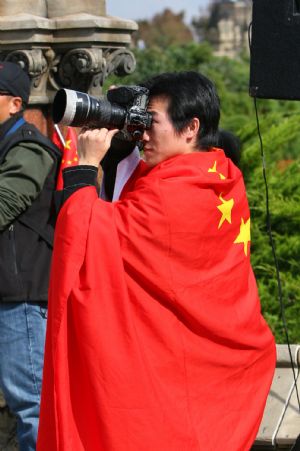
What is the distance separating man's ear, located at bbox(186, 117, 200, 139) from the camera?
11.1 ft

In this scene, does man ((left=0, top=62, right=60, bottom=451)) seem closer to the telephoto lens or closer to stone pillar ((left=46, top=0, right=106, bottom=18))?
the telephoto lens

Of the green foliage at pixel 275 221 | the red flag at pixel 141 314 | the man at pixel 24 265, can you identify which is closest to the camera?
the red flag at pixel 141 314

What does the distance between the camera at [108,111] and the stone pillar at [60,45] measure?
5.48ft

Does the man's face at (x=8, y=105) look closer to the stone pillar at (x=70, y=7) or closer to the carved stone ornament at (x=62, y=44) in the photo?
the carved stone ornament at (x=62, y=44)

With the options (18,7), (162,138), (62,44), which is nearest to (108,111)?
(162,138)

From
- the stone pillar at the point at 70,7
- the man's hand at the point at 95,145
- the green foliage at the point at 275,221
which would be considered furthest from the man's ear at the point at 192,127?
the green foliage at the point at 275,221

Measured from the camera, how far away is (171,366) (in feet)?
10.9

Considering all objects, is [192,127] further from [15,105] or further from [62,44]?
[62,44]

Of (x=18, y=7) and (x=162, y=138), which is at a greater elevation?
(x=18, y=7)

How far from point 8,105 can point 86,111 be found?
1.14m

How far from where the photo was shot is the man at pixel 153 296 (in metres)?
3.24

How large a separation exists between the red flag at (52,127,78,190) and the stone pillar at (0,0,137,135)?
0.26 meters

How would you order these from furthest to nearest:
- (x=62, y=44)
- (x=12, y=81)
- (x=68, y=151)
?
(x=62, y=44)
(x=68, y=151)
(x=12, y=81)

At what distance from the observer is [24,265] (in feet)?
13.8
